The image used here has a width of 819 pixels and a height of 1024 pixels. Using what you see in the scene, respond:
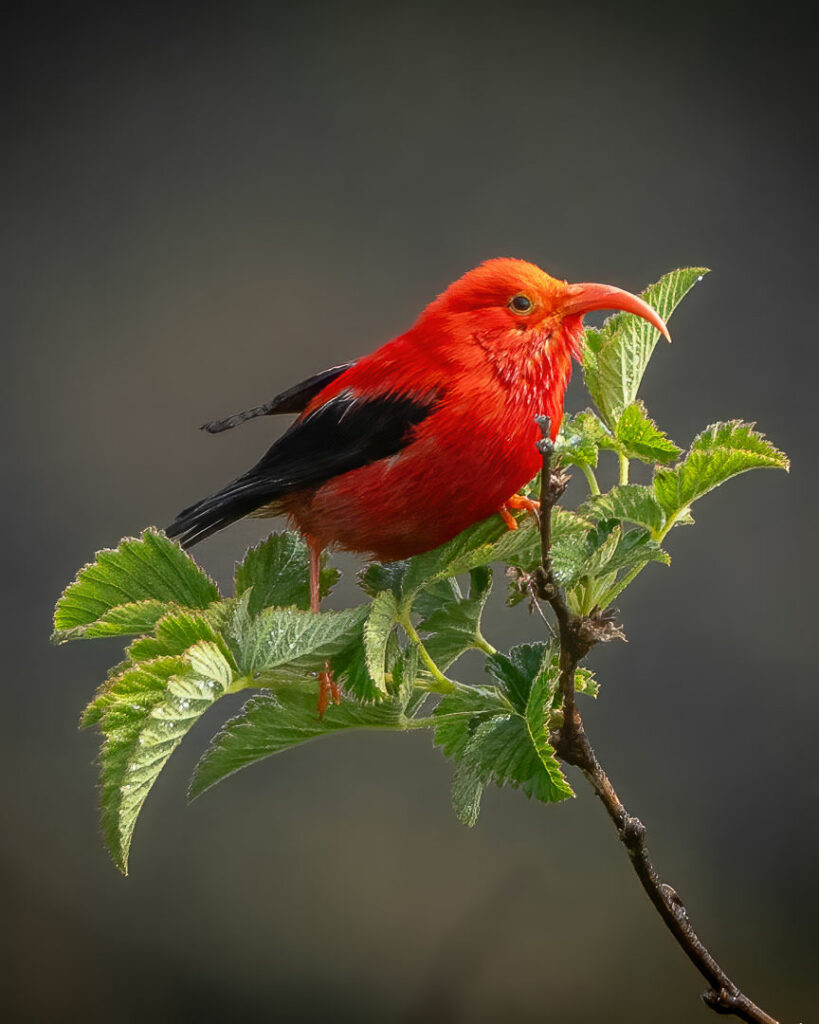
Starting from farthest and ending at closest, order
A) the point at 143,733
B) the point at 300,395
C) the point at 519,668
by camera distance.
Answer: the point at 300,395
the point at 519,668
the point at 143,733

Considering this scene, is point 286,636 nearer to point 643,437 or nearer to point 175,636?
point 175,636

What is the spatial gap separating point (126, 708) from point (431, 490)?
211 millimetres

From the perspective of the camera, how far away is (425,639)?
0.69 meters

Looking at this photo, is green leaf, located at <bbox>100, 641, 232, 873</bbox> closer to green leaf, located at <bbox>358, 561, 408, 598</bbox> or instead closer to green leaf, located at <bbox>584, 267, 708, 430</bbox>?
green leaf, located at <bbox>358, 561, 408, 598</bbox>

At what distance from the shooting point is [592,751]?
65cm

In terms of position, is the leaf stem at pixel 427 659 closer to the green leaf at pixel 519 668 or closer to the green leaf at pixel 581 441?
the green leaf at pixel 519 668

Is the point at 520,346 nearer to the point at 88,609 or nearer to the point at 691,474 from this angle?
the point at 691,474

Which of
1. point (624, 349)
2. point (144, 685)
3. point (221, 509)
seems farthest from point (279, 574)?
point (624, 349)

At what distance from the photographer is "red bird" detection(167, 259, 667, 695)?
64 cm

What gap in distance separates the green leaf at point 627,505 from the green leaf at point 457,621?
87 mm

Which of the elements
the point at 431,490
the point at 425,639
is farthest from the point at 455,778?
the point at 431,490

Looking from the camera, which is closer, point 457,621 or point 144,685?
point 144,685

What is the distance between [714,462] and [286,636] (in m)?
0.26

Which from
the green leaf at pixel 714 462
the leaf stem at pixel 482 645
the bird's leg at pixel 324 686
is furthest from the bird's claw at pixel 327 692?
the green leaf at pixel 714 462
